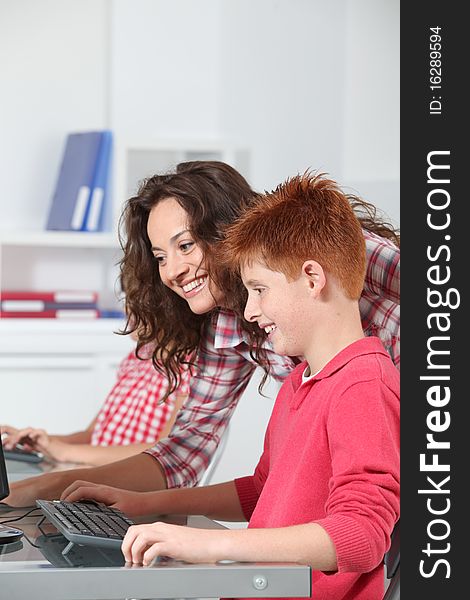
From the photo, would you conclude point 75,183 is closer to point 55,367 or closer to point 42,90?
point 42,90

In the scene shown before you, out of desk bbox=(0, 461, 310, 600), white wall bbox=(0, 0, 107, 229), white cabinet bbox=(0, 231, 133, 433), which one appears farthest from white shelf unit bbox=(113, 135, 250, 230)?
desk bbox=(0, 461, 310, 600)

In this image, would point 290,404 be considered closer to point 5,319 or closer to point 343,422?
point 343,422

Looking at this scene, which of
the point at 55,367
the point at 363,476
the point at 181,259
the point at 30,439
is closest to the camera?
the point at 363,476

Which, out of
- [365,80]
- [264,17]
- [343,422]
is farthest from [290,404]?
[264,17]

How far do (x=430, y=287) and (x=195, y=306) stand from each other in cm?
73

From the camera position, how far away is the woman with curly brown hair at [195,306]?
1.53m

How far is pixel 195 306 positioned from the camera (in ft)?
5.41

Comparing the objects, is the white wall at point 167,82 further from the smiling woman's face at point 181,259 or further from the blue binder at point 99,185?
the smiling woman's face at point 181,259

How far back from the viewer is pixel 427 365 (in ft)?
3.16

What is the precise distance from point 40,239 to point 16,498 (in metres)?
2.46

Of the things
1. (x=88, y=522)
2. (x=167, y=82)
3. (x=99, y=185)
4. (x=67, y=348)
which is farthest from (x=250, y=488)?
(x=167, y=82)

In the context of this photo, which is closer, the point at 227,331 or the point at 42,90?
the point at 227,331

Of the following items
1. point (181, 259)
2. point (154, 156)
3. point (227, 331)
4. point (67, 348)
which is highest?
point (154, 156)

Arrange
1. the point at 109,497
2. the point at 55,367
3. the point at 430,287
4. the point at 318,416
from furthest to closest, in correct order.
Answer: the point at 55,367
the point at 109,497
the point at 318,416
the point at 430,287
